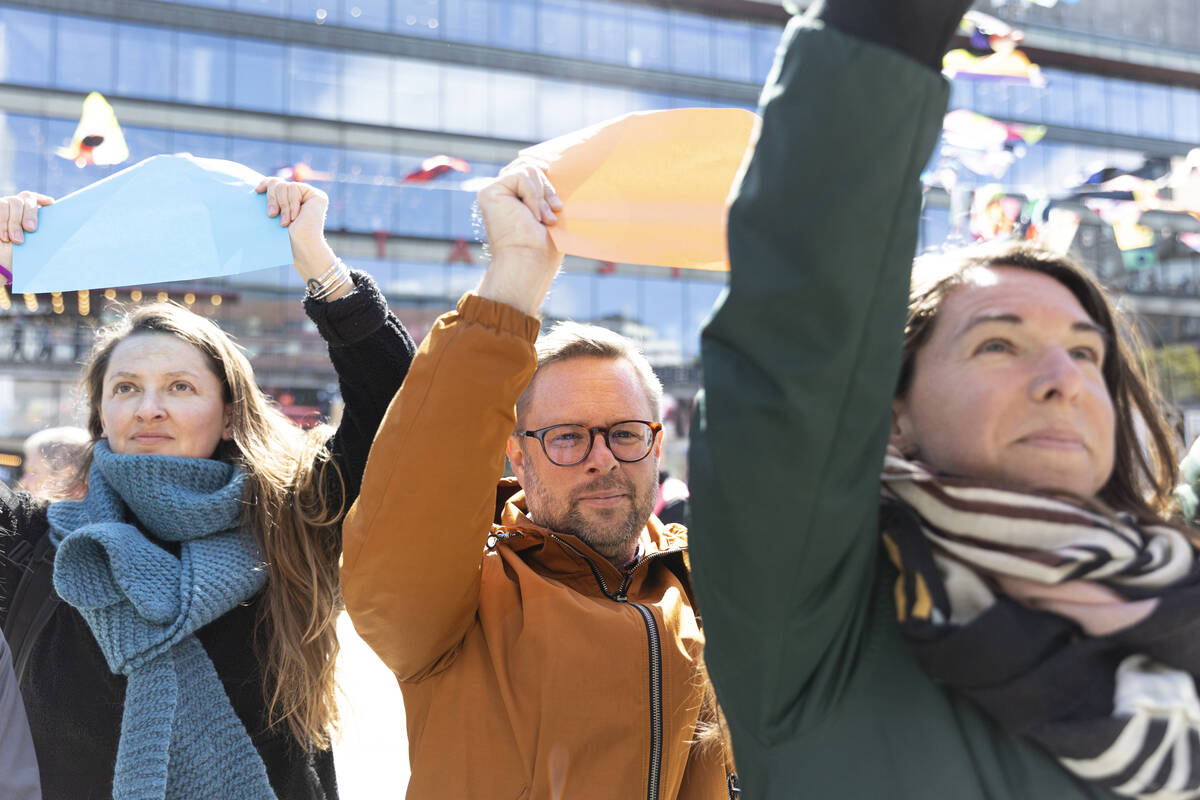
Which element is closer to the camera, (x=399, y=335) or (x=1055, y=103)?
(x=399, y=335)

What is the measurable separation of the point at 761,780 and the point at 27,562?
194 cm

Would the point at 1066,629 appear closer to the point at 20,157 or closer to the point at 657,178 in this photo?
the point at 657,178

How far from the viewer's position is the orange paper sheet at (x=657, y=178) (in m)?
1.82

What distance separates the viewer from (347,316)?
2236 mm

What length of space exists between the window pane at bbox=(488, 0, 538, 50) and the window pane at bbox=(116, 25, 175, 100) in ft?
26.8

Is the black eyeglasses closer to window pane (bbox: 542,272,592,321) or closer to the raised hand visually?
the raised hand

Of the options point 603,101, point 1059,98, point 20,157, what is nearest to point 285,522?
point 20,157

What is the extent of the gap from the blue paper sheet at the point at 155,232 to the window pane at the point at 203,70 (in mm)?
24914

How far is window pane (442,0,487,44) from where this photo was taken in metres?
27.1

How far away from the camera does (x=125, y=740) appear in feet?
7.25

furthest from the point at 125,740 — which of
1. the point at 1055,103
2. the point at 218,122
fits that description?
the point at 1055,103

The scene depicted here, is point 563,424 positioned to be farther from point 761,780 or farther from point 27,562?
point 27,562

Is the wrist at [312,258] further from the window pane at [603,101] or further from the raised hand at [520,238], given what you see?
the window pane at [603,101]

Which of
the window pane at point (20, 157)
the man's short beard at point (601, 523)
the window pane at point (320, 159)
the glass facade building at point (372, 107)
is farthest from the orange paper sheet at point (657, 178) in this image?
the window pane at point (20, 157)
